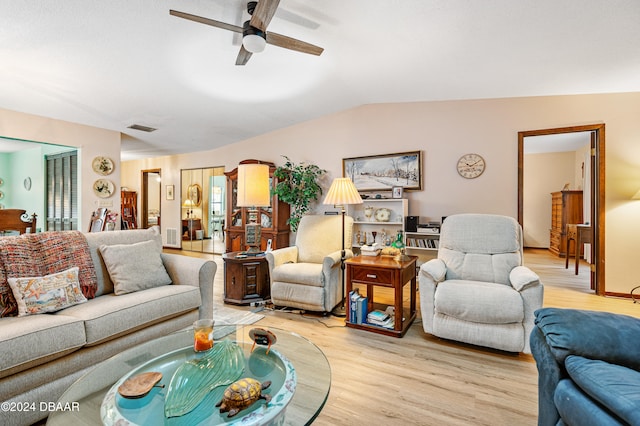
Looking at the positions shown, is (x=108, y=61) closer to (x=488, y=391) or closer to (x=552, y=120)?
(x=488, y=391)

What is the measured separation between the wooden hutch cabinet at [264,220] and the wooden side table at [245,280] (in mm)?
1510

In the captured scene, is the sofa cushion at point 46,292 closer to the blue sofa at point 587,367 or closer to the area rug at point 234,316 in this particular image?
the area rug at point 234,316

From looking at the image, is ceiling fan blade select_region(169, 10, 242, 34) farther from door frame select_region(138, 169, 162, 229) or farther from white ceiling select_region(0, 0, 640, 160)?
door frame select_region(138, 169, 162, 229)

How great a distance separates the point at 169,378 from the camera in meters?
1.25

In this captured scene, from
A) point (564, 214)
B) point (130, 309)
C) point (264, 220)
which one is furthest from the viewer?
point (564, 214)

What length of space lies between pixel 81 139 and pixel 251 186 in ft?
10.6

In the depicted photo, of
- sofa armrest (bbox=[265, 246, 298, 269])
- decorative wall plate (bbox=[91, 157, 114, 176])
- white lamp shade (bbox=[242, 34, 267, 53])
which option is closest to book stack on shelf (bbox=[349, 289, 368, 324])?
sofa armrest (bbox=[265, 246, 298, 269])

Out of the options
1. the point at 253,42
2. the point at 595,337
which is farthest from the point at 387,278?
the point at 253,42

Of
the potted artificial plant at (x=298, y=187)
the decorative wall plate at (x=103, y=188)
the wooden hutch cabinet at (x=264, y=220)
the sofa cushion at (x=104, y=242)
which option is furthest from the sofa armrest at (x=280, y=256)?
the decorative wall plate at (x=103, y=188)

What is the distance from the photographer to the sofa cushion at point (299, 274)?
2.85 meters

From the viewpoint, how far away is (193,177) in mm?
6750

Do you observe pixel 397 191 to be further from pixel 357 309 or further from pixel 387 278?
pixel 357 309

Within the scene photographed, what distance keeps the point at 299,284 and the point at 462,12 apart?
2691 mm

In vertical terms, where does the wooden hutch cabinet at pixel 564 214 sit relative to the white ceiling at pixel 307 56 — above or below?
below
